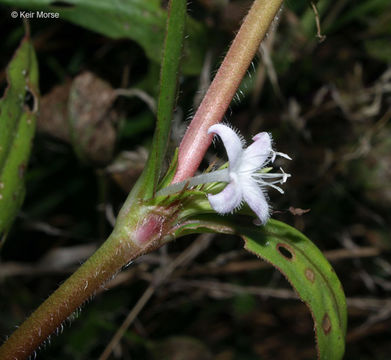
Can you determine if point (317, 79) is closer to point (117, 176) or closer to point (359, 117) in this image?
point (359, 117)

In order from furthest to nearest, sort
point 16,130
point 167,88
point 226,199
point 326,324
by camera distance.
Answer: point 16,130
point 326,324
point 167,88
point 226,199

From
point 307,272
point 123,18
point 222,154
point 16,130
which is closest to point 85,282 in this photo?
point 307,272

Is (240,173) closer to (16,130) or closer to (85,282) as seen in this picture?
(85,282)

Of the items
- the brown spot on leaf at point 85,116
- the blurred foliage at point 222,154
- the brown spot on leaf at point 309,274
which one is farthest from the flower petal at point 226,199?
the brown spot on leaf at point 85,116

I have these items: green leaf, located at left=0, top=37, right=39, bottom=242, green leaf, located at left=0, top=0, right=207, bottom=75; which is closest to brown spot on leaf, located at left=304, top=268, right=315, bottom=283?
green leaf, located at left=0, top=37, right=39, bottom=242

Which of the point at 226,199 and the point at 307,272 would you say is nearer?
the point at 226,199

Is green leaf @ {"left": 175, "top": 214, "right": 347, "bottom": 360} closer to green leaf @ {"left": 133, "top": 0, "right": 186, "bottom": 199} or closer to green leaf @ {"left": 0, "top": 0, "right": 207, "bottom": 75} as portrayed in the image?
green leaf @ {"left": 133, "top": 0, "right": 186, "bottom": 199}

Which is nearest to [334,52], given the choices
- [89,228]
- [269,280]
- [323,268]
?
[269,280]

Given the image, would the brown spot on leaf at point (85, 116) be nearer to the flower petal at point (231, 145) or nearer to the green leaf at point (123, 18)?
the green leaf at point (123, 18)
